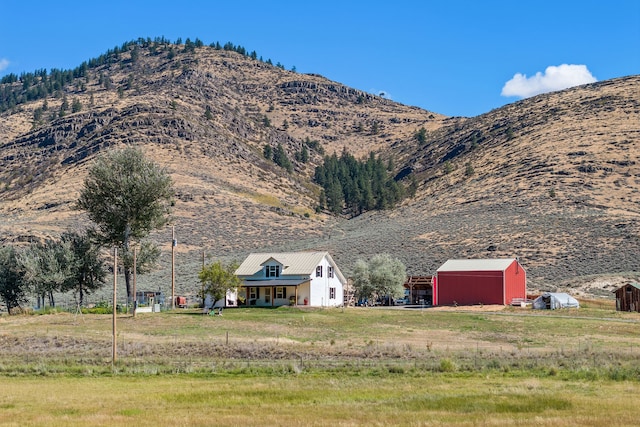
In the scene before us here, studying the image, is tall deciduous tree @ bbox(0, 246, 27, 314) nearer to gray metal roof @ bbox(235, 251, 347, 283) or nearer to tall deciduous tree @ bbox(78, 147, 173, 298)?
tall deciduous tree @ bbox(78, 147, 173, 298)

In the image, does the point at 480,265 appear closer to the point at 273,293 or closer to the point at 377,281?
the point at 377,281

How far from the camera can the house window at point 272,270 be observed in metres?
73.4

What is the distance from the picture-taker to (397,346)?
42469 millimetres

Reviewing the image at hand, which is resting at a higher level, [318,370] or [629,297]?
[629,297]

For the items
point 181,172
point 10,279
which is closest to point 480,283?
point 10,279

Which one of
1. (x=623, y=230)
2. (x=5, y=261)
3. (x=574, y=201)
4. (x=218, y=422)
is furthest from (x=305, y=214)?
(x=218, y=422)

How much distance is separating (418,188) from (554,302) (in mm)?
97052

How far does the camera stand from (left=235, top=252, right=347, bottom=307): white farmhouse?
71.9 m

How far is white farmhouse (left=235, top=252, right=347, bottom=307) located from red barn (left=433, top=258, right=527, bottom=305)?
12.2 m

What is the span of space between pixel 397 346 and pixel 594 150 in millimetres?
111652

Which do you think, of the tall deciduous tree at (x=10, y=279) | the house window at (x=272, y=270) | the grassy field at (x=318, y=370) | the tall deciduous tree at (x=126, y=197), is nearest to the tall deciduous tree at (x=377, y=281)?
the house window at (x=272, y=270)

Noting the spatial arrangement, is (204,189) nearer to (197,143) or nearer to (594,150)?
(197,143)

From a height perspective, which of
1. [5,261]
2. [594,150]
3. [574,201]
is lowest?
[5,261]

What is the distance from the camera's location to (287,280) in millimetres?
72500
